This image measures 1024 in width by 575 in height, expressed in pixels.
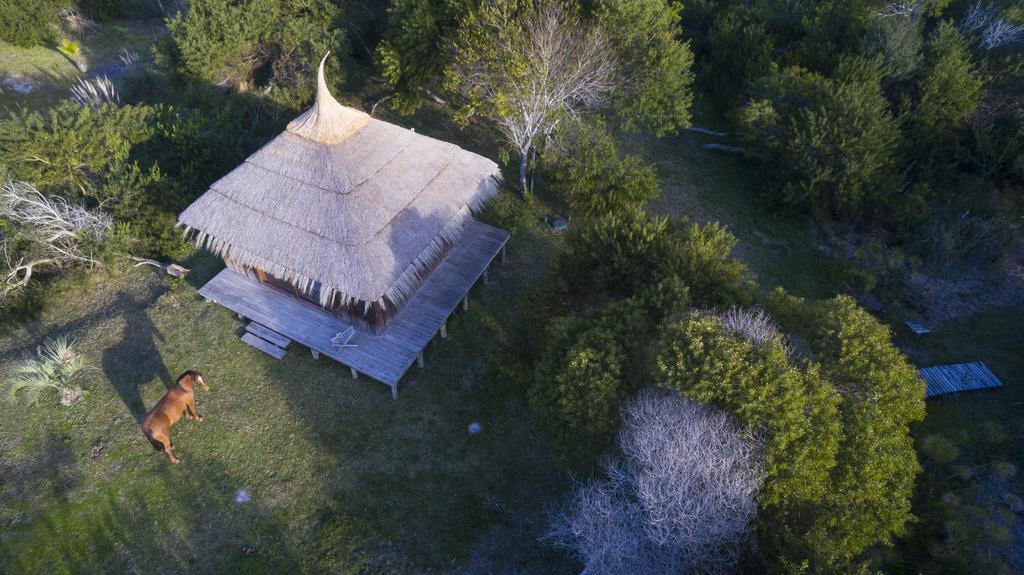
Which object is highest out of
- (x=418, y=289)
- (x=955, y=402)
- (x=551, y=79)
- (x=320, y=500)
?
(x=551, y=79)

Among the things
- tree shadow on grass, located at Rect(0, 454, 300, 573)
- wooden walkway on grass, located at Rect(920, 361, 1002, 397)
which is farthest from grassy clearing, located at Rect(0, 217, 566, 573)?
wooden walkway on grass, located at Rect(920, 361, 1002, 397)

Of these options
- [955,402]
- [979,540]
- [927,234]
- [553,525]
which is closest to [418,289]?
[553,525]

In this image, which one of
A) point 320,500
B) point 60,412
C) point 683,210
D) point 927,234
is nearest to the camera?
point 320,500

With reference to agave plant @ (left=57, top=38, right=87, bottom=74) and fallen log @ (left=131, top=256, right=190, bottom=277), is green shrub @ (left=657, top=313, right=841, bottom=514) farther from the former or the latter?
agave plant @ (left=57, top=38, right=87, bottom=74)

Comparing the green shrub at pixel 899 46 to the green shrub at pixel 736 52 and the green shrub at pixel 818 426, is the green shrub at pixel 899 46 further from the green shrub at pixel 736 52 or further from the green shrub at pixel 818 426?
the green shrub at pixel 818 426

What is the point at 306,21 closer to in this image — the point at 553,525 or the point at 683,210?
the point at 683,210
